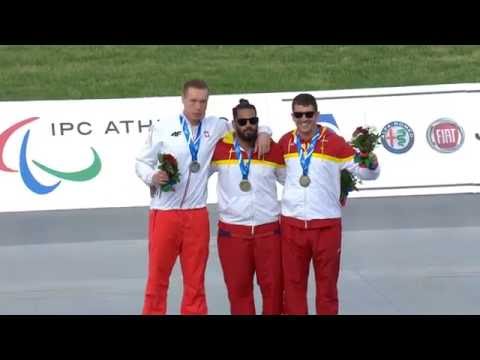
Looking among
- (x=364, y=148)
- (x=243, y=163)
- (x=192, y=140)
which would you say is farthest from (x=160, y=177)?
(x=364, y=148)

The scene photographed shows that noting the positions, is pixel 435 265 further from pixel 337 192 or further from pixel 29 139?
pixel 29 139

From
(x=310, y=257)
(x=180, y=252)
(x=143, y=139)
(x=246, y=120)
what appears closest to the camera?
(x=246, y=120)

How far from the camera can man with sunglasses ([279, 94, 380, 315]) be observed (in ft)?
25.1

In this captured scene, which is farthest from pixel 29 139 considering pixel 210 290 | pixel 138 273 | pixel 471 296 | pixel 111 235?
pixel 471 296

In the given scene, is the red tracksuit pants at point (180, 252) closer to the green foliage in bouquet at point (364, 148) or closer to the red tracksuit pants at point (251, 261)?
the red tracksuit pants at point (251, 261)

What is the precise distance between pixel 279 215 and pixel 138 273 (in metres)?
3.00

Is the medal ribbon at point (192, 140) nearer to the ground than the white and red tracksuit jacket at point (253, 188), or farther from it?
farther from it

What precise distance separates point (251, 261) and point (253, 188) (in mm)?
525

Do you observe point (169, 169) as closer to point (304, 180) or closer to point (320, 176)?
point (304, 180)

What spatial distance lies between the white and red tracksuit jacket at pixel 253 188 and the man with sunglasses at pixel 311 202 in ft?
0.29

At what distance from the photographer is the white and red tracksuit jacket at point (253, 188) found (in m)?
7.72

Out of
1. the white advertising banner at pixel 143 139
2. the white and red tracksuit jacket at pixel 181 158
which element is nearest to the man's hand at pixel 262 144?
the white and red tracksuit jacket at pixel 181 158

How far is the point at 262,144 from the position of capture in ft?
25.1

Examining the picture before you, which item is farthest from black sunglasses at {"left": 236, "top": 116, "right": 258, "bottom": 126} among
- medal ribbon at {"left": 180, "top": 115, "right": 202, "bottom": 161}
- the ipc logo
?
the ipc logo
